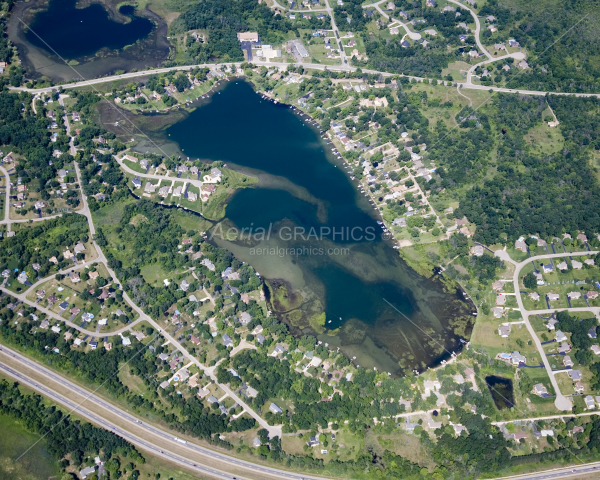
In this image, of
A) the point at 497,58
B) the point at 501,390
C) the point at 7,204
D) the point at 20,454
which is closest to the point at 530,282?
the point at 501,390

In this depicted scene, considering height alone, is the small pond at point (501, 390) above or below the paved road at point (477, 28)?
below

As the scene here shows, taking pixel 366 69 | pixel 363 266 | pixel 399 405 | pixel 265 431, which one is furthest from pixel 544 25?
pixel 265 431

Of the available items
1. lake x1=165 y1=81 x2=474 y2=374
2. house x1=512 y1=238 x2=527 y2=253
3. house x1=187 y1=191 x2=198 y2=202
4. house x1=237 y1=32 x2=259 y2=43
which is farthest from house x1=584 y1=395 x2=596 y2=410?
house x1=237 y1=32 x2=259 y2=43

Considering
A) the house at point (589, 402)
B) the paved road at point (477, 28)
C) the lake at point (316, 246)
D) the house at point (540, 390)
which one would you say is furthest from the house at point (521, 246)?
the paved road at point (477, 28)

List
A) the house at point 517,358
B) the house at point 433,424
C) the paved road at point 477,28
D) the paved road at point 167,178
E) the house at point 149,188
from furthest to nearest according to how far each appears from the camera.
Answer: the paved road at point 477,28 < the paved road at point 167,178 < the house at point 149,188 < the house at point 517,358 < the house at point 433,424

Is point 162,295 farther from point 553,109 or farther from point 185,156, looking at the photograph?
point 553,109

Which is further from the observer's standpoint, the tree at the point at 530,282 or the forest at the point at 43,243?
the tree at the point at 530,282

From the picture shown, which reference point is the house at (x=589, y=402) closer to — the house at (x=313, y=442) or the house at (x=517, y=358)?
the house at (x=517, y=358)
